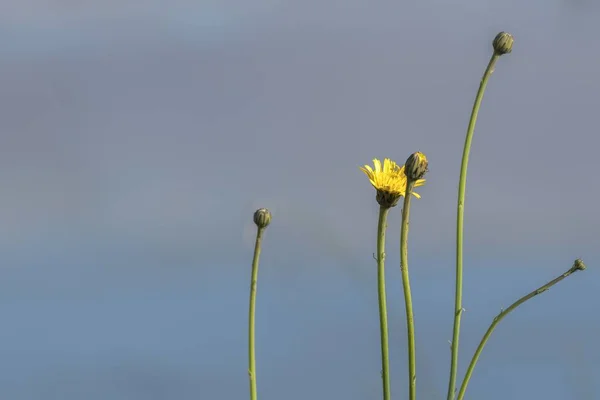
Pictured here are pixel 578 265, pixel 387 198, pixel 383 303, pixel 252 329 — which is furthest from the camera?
pixel 387 198

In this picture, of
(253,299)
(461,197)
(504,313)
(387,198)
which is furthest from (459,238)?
(253,299)

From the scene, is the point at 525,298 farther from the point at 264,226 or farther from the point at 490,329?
the point at 264,226

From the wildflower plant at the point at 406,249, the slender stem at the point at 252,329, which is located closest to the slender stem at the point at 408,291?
the wildflower plant at the point at 406,249

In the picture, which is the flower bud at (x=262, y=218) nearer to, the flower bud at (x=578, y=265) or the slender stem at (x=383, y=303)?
the slender stem at (x=383, y=303)

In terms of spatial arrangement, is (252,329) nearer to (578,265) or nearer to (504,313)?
(504,313)

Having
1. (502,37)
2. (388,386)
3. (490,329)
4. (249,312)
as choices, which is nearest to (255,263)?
(249,312)

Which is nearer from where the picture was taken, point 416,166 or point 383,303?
point 383,303

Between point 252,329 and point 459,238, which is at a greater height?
point 459,238
